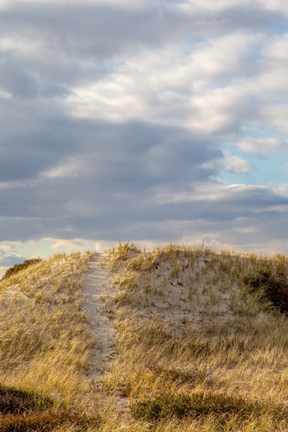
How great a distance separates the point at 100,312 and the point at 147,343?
2660mm

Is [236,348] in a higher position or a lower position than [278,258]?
lower

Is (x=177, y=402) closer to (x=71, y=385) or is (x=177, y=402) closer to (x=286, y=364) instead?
(x=71, y=385)

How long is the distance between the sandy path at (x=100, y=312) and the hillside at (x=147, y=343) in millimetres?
42

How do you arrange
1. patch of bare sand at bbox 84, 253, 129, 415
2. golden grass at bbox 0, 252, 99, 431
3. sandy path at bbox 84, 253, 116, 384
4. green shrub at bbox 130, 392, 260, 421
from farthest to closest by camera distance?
sandy path at bbox 84, 253, 116, 384 < patch of bare sand at bbox 84, 253, 129, 415 < golden grass at bbox 0, 252, 99, 431 < green shrub at bbox 130, 392, 260, 421

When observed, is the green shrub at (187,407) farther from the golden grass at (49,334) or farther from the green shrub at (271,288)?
the green shrub at (271,288)

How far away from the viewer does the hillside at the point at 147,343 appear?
39.0ft

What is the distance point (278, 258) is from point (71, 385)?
15.9 metres

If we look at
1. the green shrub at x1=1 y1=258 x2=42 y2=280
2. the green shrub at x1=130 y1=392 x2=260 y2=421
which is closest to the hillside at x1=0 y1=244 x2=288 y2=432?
the green shrub at x1=130 y1=392 x2=260 y2=421

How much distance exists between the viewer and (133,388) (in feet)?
46.1

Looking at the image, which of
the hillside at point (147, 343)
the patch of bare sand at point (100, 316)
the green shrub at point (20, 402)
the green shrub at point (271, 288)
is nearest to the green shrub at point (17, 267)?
the hillside at point (147, 343)

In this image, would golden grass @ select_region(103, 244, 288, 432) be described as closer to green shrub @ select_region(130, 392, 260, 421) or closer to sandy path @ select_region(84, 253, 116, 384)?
green shrub @ select_region(130, 392, 260, 421)

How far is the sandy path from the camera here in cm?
1884

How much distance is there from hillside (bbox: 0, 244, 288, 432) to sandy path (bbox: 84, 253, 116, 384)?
42 millimetres

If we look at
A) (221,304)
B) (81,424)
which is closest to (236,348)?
(221,304)
